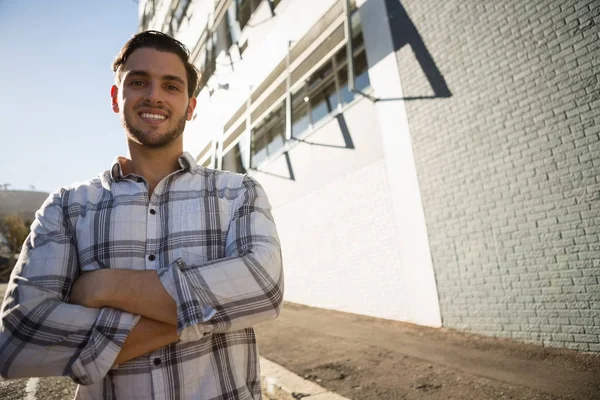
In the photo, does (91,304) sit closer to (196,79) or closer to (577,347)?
(196,79)

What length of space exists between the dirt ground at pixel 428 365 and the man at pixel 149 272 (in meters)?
2.36

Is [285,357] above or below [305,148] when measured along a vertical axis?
below

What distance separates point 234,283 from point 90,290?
1.65ft

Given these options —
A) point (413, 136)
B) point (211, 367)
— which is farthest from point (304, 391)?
point (413, 136)

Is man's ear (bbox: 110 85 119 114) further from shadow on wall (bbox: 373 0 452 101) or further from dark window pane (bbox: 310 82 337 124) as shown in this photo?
dark window pane (bbox: 310 82 337 124)

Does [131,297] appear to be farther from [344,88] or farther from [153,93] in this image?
[344,88]

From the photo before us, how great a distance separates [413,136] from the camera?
5.67 m

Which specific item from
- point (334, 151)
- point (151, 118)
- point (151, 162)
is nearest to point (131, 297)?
point (151, 162)

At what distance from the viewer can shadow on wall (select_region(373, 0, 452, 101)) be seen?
5.29 metres

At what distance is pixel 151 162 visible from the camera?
60.8 inches

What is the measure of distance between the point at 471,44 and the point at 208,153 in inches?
471

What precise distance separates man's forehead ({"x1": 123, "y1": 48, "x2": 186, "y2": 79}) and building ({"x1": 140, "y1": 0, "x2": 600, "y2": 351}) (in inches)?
177

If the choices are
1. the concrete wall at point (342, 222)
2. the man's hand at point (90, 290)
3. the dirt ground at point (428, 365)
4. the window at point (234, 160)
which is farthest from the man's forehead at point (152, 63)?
the window at point (234, 160)

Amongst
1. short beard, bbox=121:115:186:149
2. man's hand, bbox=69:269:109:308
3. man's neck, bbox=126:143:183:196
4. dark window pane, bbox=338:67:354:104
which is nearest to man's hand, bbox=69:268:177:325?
man's hand, bbox=69:269:109:308
